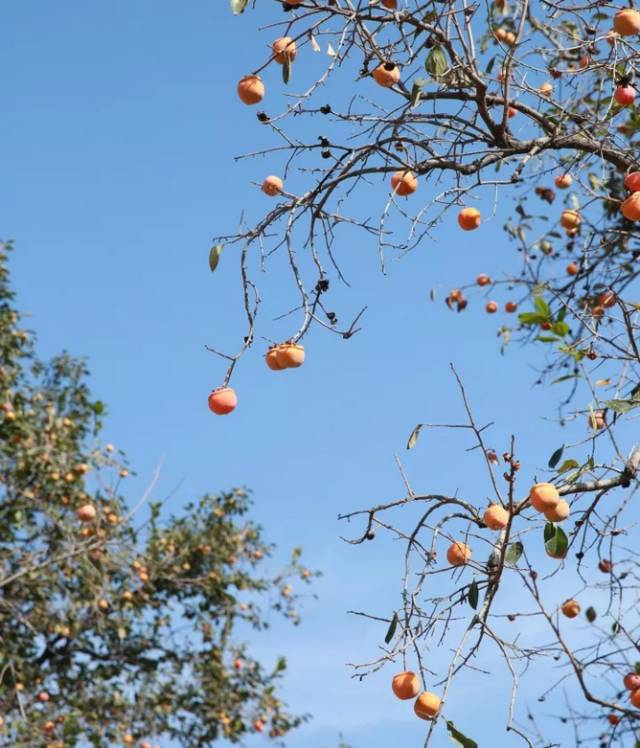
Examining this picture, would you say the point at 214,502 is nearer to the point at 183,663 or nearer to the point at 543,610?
the point at 183,663

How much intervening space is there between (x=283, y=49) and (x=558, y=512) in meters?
1.23

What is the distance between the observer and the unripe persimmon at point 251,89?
284 cm

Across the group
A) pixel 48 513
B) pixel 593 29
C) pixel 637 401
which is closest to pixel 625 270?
pixel 593 29

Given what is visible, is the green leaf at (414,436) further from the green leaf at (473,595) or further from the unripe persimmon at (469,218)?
the unripe persimmon at (469,218)

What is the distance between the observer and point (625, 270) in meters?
3.95

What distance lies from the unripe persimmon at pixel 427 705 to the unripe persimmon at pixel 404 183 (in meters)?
1.20

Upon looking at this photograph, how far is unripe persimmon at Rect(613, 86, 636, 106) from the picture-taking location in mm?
2947

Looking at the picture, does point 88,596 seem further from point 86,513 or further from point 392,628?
point 392,628

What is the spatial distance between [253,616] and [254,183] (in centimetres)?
560

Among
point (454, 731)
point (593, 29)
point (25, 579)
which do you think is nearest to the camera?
point (454, 731)

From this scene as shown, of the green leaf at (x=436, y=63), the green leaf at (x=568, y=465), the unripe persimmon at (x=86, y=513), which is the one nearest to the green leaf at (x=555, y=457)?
the green leaf at (x=568, y=465)

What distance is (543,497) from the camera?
7.88 feet

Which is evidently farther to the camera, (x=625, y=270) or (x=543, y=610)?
(x=625, y=270)

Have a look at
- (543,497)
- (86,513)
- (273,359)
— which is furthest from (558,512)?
(86,513)
